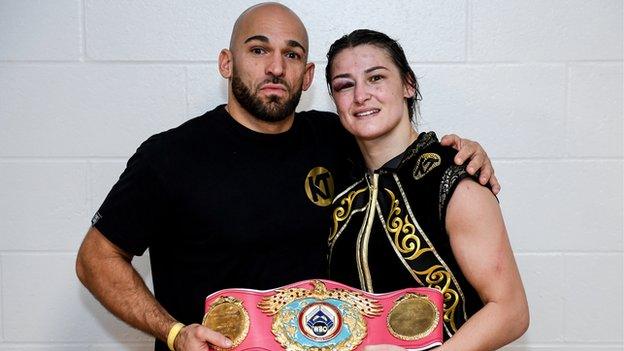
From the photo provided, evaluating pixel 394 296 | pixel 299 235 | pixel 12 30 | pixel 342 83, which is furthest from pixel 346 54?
pixel 12 30

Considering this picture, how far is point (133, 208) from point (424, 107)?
1.07 m

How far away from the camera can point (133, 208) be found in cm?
169

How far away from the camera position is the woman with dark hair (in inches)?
57.5

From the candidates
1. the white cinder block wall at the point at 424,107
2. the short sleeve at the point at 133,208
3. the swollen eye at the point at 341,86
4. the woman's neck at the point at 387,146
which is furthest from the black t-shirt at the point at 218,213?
the white cinder block wall at the point at 424,107

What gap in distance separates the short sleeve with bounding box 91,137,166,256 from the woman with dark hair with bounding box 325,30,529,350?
1.57ft

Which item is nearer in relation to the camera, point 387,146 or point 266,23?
point 387,146

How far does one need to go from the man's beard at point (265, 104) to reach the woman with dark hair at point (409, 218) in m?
0.16

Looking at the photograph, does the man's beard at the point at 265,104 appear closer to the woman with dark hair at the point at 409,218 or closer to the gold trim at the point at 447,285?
the woman with dark hair at the point at 409,218

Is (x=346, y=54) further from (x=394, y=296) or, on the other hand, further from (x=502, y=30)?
(x=502, y=30)

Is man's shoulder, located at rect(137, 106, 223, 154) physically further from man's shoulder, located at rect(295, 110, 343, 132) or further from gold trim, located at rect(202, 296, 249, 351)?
gold trim, located at rect(202, 296, 249, 351)

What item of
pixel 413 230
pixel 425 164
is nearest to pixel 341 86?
pixel 425 164

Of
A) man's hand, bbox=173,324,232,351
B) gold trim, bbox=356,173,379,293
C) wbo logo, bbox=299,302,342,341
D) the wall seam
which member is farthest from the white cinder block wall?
wbo logo, bbox=299,302,342,341

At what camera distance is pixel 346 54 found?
165 centimetres

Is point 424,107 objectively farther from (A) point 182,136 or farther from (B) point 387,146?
(A) point 182,136
